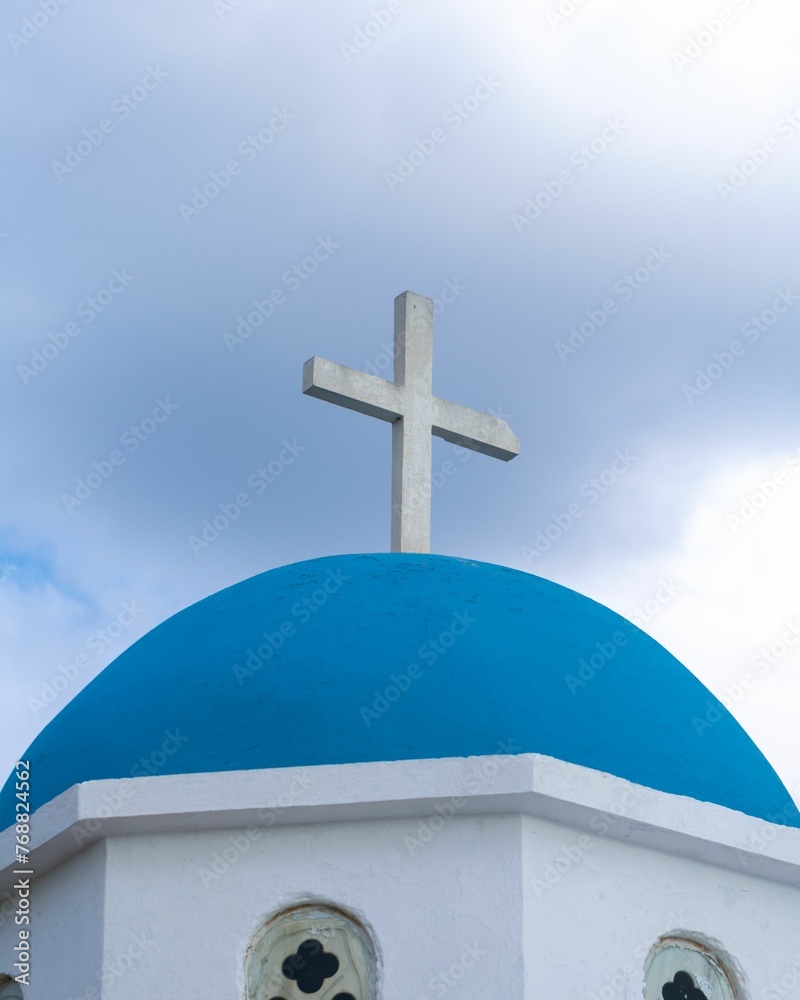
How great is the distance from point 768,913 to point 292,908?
6.46 ft

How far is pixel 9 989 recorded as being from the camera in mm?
6590

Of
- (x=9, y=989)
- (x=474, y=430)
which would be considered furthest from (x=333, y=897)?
(x=474, y=430)

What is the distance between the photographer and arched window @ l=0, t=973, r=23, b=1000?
6.52m

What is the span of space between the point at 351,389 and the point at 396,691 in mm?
2323

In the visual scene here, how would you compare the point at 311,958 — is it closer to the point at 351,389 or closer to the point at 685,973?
the point at 685,973

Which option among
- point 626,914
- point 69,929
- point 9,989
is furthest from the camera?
point 9,989

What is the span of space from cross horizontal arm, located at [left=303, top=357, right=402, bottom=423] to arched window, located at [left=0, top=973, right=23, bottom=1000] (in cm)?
316

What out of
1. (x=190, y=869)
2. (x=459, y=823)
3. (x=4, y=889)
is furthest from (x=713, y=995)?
(x=4, y=889)

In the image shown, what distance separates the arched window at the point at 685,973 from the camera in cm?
609

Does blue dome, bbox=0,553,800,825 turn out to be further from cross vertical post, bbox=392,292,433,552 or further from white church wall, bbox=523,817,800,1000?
cross vertical post, bbox=392,292,433,552

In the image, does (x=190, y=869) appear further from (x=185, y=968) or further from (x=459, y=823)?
(x=459, y=823)

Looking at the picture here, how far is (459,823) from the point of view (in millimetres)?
6008

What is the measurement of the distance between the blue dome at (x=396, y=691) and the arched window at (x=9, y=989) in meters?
0.67

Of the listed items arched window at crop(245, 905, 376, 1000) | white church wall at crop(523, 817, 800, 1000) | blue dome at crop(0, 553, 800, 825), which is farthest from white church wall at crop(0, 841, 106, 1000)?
white church wall at crop(523, 817, 800, 1000)
